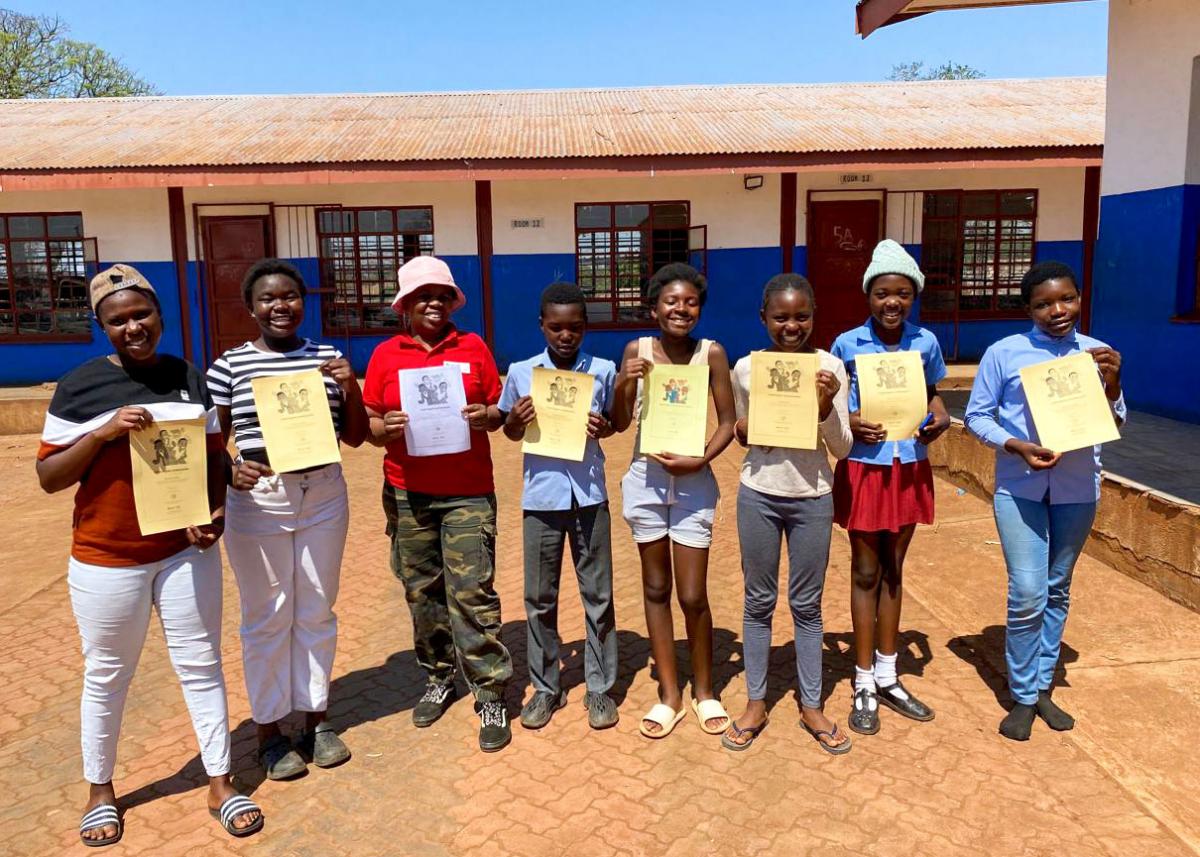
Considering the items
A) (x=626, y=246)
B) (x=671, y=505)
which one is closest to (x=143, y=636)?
(x=671, y=505)

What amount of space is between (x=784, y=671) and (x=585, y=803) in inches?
49.7

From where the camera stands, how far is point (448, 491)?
315cm

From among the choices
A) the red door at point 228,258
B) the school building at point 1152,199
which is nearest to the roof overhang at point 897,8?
the school building at point 1152,199

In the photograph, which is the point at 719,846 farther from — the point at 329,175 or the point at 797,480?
the point at 329,175

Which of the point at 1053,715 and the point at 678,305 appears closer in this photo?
the point at 678,305

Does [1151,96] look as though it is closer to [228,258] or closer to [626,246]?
[626,246]

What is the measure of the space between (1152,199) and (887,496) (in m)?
6.04

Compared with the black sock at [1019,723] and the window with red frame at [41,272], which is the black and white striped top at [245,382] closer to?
the black sock at [1019,723]

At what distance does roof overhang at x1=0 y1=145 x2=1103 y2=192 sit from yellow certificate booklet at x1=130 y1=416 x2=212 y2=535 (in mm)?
8744

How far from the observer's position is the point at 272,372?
9.44ft

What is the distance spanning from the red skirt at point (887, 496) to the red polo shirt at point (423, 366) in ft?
4.41

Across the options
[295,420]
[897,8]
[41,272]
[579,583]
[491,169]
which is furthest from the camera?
[41,272]

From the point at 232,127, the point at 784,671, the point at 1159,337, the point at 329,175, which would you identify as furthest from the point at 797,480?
the point at 232,127

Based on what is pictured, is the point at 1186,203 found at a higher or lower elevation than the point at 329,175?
lower
